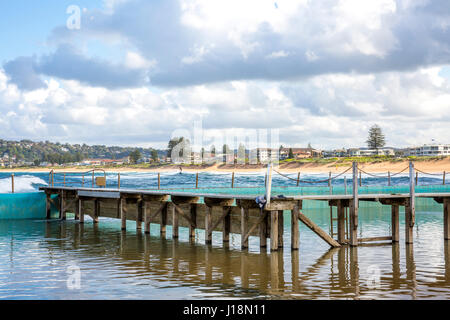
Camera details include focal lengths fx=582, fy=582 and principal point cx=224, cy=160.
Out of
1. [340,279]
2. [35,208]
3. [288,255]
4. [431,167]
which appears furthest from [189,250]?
[431,167]

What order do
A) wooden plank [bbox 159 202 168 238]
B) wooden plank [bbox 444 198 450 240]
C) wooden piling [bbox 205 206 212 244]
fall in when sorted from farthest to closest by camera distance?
wooden plank [bbox 159 202 168 238] < wooden plank [bbox 444 198 450 240] < wooden piling [bbox 205 206 212 244]

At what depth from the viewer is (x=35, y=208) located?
33344 millimetres

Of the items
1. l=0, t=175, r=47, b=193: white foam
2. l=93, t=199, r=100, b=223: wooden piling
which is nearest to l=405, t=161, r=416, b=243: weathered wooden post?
l=93, t=199, r=100, b=223: wooden piling

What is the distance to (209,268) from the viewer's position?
52.8ft

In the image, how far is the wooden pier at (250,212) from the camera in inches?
743

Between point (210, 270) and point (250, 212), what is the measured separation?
4629 millimetres

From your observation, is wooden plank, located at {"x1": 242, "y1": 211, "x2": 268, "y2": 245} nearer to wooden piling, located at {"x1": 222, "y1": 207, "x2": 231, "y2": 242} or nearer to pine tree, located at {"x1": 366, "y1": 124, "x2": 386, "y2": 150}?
wooden piling, located at {"x1": 222, "y1": 207, "x2": 231, "y2": 242}

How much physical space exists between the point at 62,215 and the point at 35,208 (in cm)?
227

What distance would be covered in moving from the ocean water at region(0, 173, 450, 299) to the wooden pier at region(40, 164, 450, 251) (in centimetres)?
57

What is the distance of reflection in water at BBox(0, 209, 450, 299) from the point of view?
12.9 meters

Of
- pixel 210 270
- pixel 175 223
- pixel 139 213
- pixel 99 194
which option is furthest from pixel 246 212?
pixel 99 194

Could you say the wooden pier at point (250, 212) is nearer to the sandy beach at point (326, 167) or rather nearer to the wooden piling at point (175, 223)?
the wooden piling at point (175, 223)

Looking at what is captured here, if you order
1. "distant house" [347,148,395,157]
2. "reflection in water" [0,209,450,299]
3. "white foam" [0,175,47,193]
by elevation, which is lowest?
"reflection in water" [0,209,450,299]
